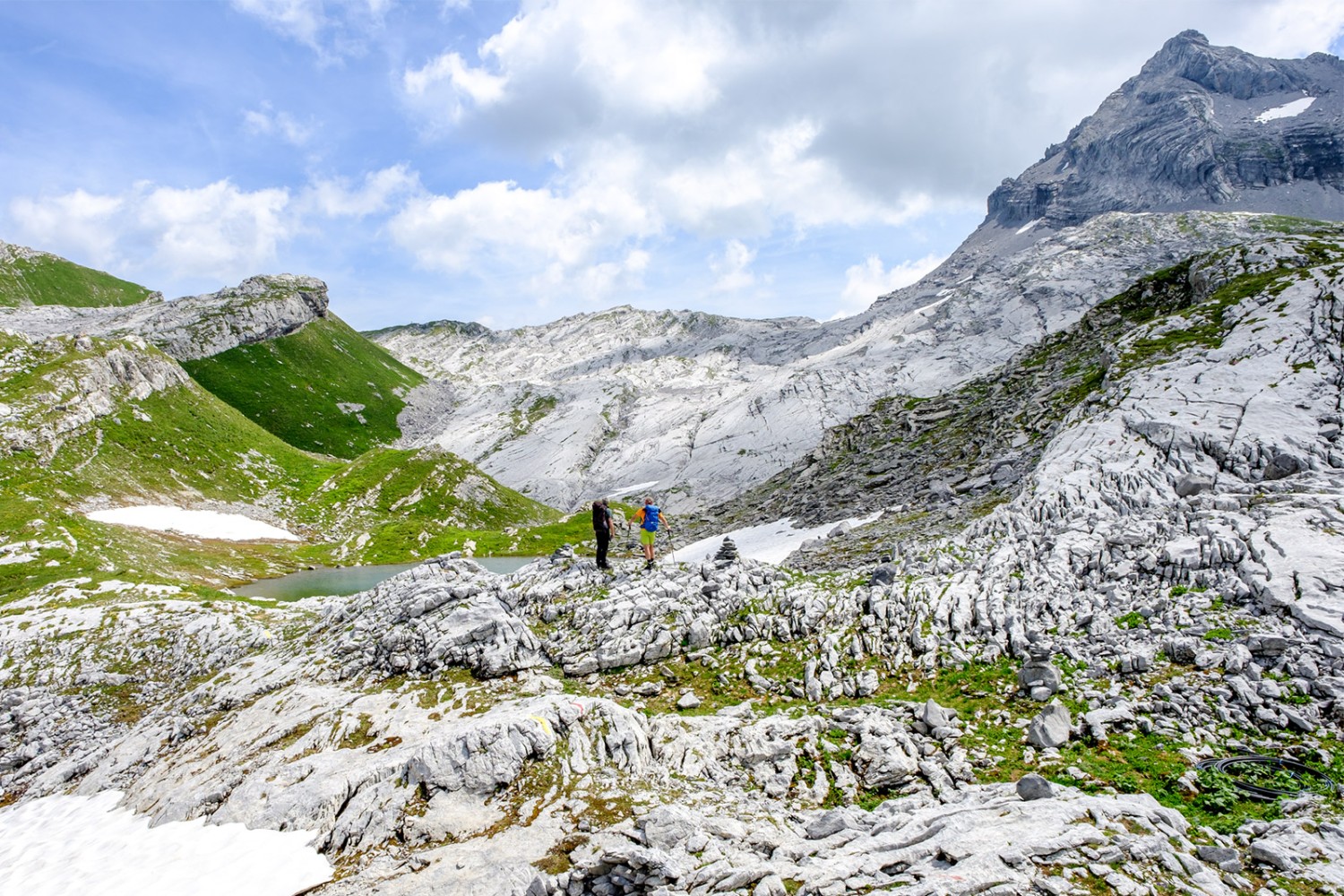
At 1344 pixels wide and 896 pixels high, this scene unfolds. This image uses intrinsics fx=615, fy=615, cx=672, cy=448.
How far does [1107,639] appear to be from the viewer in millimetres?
19531

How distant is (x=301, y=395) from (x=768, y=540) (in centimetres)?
16952

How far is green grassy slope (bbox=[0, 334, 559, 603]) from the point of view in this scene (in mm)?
55469

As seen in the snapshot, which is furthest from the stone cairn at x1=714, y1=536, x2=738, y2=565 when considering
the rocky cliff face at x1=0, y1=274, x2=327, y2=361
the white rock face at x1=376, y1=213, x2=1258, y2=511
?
the rocky cliff face at x1=0, y1=274, x2=327, y2=361

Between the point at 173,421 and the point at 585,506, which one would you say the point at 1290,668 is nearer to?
the point at 585,506

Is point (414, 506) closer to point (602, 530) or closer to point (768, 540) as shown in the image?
point (768, 540)

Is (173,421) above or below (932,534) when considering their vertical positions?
above

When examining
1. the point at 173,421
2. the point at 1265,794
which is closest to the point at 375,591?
the point at 1265,794

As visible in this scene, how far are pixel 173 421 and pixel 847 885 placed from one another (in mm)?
134527

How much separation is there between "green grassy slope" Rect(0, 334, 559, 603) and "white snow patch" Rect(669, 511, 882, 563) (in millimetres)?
40991

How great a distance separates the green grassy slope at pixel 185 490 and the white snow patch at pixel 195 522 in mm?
2514

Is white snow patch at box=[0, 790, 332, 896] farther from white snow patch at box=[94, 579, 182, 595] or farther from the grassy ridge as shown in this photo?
the grassy ridge

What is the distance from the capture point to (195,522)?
8619cm

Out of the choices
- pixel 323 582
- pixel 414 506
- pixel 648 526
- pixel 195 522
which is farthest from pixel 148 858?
pixel 414 506

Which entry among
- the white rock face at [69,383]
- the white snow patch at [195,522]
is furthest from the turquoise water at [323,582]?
the white rock face at [69,383]
